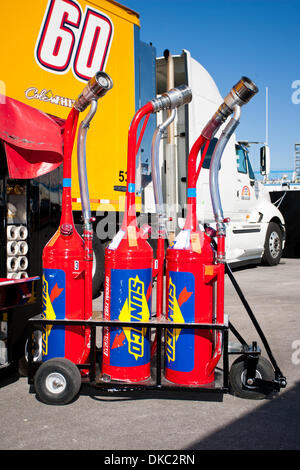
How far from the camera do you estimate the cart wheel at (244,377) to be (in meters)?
3.20

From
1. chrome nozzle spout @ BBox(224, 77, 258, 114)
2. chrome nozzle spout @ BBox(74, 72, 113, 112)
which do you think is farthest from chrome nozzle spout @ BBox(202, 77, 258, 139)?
chrome nozzle spout @ BBox(74, 72, 113, 112)

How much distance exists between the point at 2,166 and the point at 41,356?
1.44 metres

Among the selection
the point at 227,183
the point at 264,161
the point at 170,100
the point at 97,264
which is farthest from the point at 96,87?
the point at 264,161

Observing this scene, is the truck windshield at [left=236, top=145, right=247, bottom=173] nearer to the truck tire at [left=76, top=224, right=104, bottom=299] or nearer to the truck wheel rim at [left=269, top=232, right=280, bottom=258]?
the truck wheel rim at [left=269, top=232, right=280, bottom=258]

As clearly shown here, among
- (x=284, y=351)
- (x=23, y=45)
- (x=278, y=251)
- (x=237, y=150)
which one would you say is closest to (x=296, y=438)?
(x=284, y=351)

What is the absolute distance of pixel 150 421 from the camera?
9.47 feet

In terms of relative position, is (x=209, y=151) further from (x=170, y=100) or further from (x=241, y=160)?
(x=170, y=100)

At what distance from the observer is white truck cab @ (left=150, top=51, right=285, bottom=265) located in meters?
8.26

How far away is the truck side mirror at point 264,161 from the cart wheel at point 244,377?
8.08 meters

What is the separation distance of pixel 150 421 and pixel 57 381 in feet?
2.19

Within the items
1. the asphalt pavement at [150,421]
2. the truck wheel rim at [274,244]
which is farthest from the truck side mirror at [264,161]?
the asphalt pavement at [150,421]

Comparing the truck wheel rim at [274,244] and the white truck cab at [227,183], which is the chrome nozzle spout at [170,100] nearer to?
the white truck cab at [227,183]

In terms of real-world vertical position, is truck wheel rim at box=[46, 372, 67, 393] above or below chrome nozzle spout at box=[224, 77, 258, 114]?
below

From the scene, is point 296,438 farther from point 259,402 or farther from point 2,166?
point 2,166
